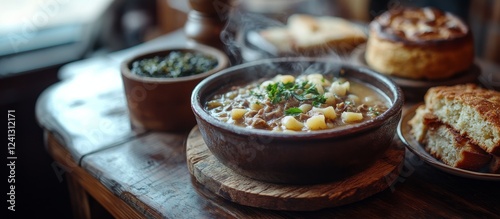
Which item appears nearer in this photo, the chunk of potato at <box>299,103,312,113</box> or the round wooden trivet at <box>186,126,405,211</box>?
the round wooden trivet at <box>186,126,405,211</box>

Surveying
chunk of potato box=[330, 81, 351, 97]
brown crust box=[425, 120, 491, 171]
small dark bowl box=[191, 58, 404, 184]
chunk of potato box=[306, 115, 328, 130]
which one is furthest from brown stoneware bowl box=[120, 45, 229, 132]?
brown crust box=[425, 120, 491, 171]

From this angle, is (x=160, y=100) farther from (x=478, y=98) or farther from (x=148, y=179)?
(x=478, y=98)

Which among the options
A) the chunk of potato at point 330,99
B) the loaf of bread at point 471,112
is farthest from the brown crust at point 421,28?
the chunk of potato at point 330,99

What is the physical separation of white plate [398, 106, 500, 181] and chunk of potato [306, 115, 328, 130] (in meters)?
0.38

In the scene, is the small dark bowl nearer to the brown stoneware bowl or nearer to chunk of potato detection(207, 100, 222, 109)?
chunk of potato detection(207, 100, 222, 109)

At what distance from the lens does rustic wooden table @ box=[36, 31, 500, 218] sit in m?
1.56

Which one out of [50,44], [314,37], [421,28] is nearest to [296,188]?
[421,28]

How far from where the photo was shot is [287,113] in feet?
5.43

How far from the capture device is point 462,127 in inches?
66.8

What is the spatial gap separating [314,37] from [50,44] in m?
2.26

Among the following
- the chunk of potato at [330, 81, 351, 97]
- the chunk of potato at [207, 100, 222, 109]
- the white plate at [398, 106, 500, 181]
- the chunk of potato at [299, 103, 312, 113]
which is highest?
the chunk of potato at [299, 103, 312, 113]

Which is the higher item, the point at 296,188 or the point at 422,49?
the point at 422,49

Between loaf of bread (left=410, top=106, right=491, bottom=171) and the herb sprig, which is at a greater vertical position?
the herb sprig

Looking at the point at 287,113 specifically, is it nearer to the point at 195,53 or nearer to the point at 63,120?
the point at 195,53
